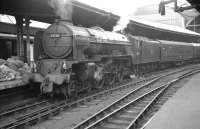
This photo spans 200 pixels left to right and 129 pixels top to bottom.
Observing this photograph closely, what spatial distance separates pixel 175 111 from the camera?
7879mm

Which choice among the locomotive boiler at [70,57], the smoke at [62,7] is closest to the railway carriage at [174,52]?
the locomotive boiler at [70,57]

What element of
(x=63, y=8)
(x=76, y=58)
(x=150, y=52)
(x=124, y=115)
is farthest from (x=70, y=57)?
(x=150, y=52)

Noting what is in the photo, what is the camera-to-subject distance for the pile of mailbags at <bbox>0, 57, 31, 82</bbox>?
1169cm

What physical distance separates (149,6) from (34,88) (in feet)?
184

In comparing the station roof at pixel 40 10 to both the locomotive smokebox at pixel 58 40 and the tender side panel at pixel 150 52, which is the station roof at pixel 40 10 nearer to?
the locomotive smokebox at pixel 58 40

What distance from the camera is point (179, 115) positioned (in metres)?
7.36

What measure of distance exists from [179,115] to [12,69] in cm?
830

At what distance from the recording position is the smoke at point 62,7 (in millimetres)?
11062

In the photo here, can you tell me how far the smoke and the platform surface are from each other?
542 cm

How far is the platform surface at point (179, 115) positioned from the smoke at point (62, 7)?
542 centimetres

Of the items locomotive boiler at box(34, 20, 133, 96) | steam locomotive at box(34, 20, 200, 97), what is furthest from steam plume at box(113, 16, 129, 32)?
locomotive boiler at box(34, 20, 133, 96)

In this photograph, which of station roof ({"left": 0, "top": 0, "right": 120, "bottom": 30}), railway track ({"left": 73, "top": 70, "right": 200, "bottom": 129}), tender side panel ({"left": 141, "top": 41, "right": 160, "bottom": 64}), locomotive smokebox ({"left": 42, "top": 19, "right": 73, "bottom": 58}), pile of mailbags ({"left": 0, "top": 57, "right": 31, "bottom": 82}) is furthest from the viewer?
tender side panel ({"left": 141, "top": 41, "right": 160, "bottom": 64})

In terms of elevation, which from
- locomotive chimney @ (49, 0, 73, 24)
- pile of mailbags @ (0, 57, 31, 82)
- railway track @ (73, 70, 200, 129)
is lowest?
railway track @ (73, 70, 200, 129)

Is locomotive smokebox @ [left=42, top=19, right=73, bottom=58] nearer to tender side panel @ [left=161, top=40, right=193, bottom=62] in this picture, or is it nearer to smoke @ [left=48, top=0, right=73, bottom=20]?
smoke @ [left=48, top=0, right=73, bottom=20]
